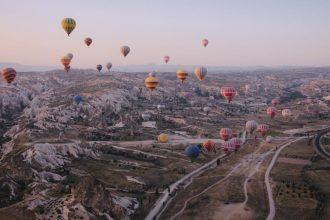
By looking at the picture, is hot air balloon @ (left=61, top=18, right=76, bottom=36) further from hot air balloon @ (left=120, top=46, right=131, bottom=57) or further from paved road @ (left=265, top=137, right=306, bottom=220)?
paved road @ (left=265, top=137, right=306, bottom=220)

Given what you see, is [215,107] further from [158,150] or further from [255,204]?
[255,204]

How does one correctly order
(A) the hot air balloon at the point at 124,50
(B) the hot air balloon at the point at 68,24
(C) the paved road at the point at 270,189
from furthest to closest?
(A) the hot air balloon at the point at 124,50 < (B) the hot air balloon at the point at 68,24 < (C) the paved road at the point at 270,189

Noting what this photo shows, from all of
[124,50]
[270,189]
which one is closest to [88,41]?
[124,50]

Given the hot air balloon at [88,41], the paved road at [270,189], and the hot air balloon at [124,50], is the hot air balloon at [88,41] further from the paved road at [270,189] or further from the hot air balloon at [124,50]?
the paved road at [270,189]

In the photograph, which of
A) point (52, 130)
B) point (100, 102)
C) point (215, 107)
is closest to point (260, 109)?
point (215, 107)

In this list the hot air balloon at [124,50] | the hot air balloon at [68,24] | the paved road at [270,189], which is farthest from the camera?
the hot air balloon at [124,50]

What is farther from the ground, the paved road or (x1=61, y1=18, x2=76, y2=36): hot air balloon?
(x1=61, y1=18, x2=76, y2=36): hot air balloon

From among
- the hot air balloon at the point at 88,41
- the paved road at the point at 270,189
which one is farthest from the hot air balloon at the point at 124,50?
the paved road at the point at 270,189

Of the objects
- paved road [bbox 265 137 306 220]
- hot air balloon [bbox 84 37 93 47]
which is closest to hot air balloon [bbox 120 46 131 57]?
hot air balloon [bbox 84 37 93 47]
